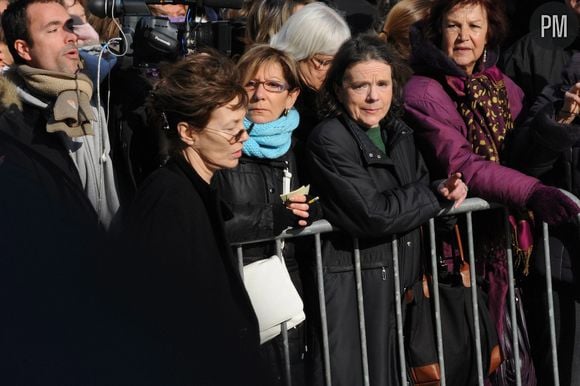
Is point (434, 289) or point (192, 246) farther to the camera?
point (434, 289)

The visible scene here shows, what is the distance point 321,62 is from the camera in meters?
4.97

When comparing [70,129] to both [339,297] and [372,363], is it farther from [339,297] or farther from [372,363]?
[372,363]

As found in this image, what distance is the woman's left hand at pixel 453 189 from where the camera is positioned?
4441 mm

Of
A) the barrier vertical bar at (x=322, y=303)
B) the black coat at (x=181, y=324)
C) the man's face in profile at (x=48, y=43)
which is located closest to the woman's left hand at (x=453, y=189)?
the barrier vertical bar at (x=322, y=303)

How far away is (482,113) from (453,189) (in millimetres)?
485

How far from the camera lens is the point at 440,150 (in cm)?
465

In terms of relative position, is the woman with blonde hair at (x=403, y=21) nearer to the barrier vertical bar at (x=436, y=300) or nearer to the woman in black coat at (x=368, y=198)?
the woman in black coat at (x=368, y=198)

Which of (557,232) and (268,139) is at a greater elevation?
(268,139)

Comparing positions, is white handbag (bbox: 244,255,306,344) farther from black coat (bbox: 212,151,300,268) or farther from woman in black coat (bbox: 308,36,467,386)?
woman in black coat (bbox: 308,36,467,386)

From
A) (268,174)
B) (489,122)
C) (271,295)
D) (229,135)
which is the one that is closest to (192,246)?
(229,135)

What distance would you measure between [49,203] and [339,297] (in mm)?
2714

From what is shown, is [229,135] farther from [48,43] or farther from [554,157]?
[554,157]

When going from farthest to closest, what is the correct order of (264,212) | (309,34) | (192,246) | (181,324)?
(309,34) < (264,212) < (192,246) < (181,324)

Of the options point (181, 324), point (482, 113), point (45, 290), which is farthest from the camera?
point (482, 113)
